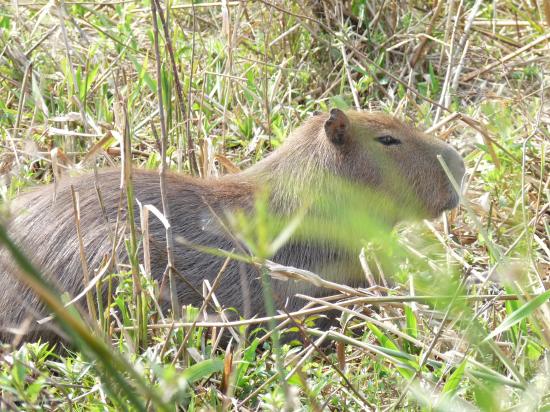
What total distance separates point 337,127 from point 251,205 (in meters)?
0.51

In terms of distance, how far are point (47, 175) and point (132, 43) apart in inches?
48.9

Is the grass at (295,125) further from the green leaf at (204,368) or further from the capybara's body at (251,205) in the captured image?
the capybara's body at (251,205)

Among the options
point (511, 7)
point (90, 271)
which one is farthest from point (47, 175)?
point (511, 7)

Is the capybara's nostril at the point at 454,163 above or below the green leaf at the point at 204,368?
above

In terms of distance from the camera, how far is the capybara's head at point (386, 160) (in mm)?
3842

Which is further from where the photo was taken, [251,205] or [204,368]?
[251,205]

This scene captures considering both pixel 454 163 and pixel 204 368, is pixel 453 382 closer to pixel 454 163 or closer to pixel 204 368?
pixel 204 368

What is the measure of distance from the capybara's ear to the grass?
18.1 inches

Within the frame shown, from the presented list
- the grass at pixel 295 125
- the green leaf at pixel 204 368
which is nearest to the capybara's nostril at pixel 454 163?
the grass at pixel 295 125

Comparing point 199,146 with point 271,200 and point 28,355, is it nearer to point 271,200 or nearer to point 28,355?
point 271,200

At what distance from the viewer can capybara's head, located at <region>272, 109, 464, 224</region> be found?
12.6 feet

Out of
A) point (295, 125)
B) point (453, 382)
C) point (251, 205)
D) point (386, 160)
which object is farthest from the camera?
point (295, 125)

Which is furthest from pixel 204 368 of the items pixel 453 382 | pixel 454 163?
pixel 454 163

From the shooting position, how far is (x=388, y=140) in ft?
13.0
